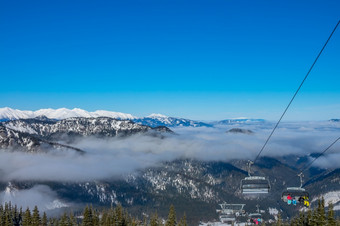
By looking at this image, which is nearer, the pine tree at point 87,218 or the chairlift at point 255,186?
the chairlift at point 255,186

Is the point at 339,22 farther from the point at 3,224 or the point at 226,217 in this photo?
the point at 3,224

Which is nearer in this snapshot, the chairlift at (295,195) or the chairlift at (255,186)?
the chairlift at (295,195)

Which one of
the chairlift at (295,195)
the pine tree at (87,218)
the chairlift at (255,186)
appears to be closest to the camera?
the chairlift at (295,195)

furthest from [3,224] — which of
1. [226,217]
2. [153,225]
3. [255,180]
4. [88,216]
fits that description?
[255,180]

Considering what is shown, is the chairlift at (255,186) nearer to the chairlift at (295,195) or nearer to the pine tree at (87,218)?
the chairlift at (295,195)

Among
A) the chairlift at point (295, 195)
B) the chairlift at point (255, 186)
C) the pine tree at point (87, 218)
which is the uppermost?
the chairlift at point (255, 186)

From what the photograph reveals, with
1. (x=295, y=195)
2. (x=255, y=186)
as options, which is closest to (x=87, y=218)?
(x=255, y=186)

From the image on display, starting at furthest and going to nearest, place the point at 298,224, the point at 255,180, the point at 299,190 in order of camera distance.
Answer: the point at 298,224 → the point at 255,180 → the point at 299,190

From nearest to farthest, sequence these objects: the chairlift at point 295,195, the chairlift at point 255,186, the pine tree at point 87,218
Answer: the chairlift at point 295,195
the chairlift at point 255,186
the pine tree at point 87,218

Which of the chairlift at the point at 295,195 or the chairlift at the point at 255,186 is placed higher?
the chairlift at the point at 255,186

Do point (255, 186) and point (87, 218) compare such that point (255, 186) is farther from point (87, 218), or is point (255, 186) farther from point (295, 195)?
point (87, 218)

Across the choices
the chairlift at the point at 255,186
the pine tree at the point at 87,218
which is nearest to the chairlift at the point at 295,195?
the chairlift at the point at 255,186
